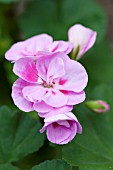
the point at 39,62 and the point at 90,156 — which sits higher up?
the point at 39,62

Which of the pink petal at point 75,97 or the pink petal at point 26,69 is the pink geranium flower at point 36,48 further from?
the pink petal at point 75,97

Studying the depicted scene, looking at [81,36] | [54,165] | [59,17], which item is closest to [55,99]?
[54,165]

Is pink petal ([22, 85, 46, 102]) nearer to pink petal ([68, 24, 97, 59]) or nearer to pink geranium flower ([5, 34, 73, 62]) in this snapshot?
pink geranium flower ([5, 34, 73, 62])

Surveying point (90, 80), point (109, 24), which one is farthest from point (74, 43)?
point (109, 24)

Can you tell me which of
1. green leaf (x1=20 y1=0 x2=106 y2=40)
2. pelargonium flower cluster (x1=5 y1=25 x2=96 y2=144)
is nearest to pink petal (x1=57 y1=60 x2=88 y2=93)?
pelargonium flower cluster (x1=5 y1=25 x2=96 y2=144)

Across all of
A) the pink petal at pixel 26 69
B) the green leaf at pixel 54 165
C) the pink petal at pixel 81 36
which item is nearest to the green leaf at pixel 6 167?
the green leaf at pixel 54 165

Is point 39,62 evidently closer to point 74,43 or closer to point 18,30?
point 74,43
